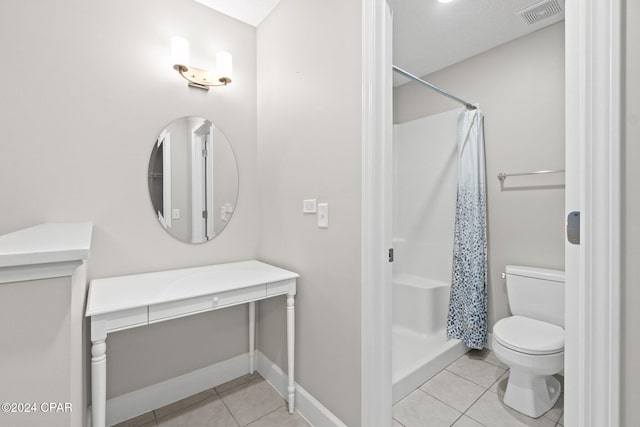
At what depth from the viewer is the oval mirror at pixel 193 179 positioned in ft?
5.88

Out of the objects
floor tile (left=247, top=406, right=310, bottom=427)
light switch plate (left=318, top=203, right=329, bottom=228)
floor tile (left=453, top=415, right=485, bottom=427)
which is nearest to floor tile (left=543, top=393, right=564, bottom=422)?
floor tile (left=453, top=415, right=485, bottom=427)

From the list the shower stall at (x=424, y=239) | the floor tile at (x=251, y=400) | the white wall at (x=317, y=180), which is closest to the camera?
the white wall at (x=317, y=180)

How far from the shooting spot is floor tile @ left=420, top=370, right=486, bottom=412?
67.8 inches

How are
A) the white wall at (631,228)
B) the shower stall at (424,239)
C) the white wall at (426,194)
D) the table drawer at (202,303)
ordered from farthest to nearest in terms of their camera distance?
the white wall at (426,194) → the shower stall at (424,239) → the table drawer at (202,303) → the white wall at (631,228)

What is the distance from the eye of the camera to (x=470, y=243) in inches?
91.7

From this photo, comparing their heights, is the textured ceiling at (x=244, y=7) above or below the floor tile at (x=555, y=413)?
above

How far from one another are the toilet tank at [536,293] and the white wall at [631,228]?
58.0 inches

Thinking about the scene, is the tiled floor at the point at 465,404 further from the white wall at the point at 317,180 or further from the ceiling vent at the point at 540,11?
the ceiling vent at the point at 540,11

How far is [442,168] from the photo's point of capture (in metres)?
2.69

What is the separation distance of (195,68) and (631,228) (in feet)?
7.14

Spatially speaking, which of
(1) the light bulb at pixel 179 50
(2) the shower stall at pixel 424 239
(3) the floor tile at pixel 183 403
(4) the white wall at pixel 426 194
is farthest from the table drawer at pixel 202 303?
(4) the white wall at pixel 426 194

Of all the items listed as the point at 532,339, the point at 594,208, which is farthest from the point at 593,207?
the point at 532,339

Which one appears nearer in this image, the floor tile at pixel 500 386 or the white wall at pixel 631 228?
the white wall at pixel 631 228

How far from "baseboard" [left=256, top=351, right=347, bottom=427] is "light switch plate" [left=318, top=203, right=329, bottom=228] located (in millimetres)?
961
